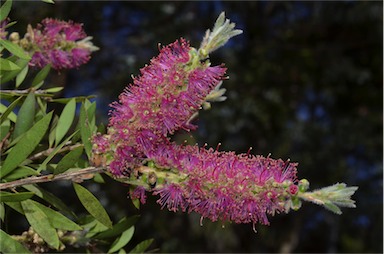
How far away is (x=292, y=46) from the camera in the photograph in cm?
453

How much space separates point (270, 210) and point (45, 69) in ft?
1.77

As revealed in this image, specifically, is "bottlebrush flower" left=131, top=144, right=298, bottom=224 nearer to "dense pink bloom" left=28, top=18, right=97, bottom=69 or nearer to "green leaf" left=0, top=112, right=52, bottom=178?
"green leaf" left=0, top=112, right=52, bottom=178

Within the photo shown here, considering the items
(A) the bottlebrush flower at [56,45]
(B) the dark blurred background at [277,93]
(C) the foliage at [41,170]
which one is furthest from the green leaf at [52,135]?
(B) the dark blurred background at [277,93]

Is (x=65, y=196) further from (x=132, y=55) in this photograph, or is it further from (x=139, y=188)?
(x=139, y=188)

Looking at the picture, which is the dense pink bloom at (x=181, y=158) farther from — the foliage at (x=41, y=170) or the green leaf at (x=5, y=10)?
the green leaf at (x=5, y=10)

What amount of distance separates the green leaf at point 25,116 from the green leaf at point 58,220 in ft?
0.46

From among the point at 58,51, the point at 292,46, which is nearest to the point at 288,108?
the point at 292,46

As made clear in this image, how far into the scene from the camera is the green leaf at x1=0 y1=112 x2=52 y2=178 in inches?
35.5

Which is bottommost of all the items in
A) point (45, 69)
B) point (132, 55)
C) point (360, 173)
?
point (45, 69)

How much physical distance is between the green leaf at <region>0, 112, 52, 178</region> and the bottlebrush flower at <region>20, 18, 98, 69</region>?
10.5 inches

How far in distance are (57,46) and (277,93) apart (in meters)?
3.39

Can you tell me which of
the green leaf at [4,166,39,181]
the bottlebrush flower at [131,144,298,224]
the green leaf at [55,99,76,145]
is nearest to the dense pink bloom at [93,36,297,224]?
the bottlebrush flower at [131,144,298,224]

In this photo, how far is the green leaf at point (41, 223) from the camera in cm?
92

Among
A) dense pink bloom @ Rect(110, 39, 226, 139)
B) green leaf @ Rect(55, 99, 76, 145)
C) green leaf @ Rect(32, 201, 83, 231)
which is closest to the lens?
dense pink bloom @ Rect(110, 39, 226, 139)
